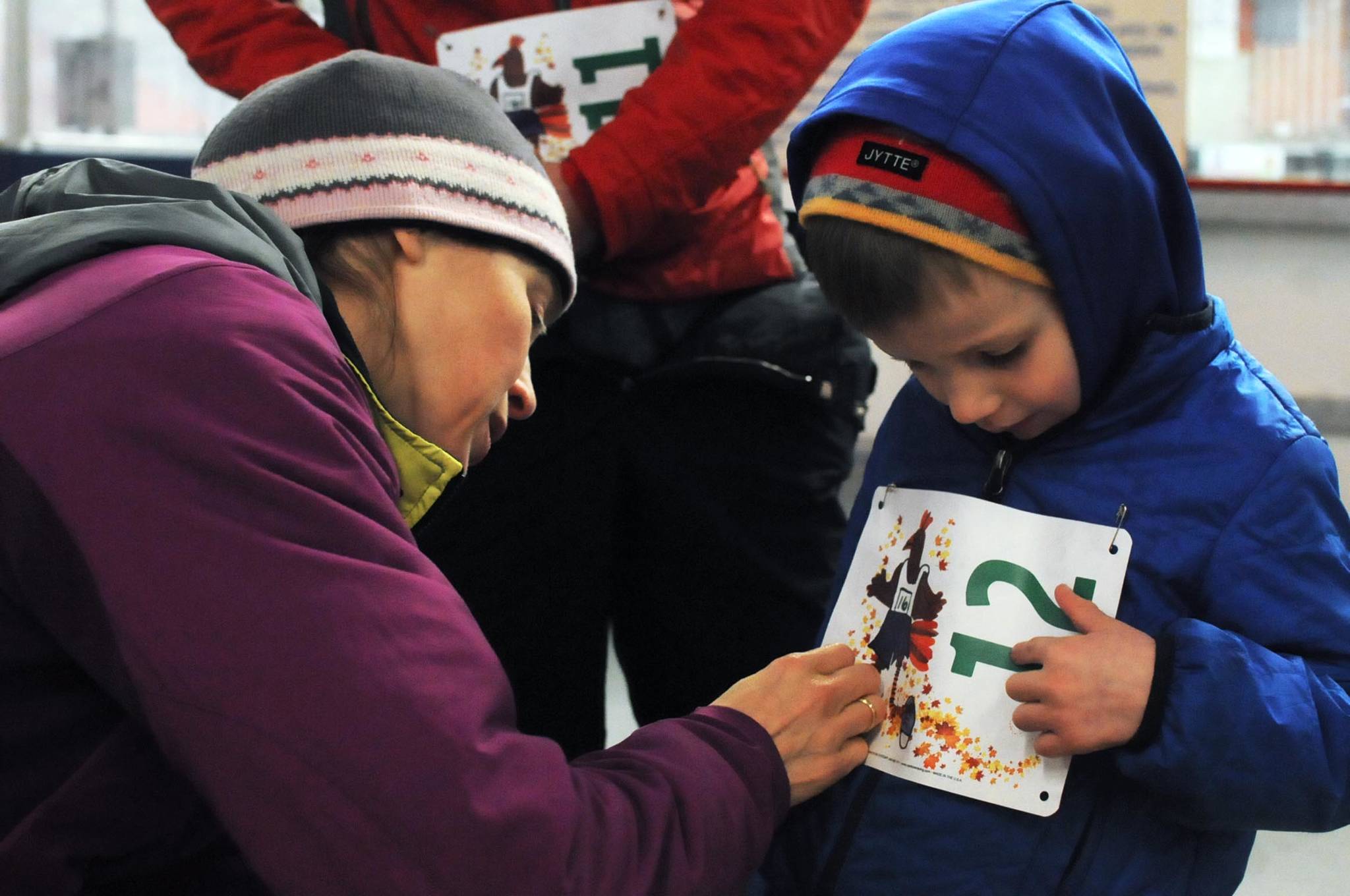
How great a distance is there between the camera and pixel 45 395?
65 cm

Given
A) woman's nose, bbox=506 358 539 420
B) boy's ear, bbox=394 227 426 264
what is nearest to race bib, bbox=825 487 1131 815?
woman's nose, bbox=506 358 539 420

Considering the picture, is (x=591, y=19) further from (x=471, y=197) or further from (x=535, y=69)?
(x=471, y=197)

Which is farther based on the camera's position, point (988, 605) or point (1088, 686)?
point (988, 605)

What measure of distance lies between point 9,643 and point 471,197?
0.43 metres

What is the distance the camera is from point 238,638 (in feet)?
2.11

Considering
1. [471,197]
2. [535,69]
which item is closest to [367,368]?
[471,197]

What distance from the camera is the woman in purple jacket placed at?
2.11 ft

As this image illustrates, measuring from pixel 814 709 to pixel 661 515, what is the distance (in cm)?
42

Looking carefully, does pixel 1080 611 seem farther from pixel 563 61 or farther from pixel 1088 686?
pixel 563 61

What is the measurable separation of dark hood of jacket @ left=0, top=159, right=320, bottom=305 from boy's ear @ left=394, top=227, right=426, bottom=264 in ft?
0.35

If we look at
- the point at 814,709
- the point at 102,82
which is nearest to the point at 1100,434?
the point at 814,709

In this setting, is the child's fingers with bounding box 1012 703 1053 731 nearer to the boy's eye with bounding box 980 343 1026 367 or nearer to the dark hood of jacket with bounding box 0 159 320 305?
the boy's eye with bounding box 980 343 1026 367

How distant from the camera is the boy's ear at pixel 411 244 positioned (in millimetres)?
934

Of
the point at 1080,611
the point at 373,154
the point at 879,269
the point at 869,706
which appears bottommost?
the point at 869,706
